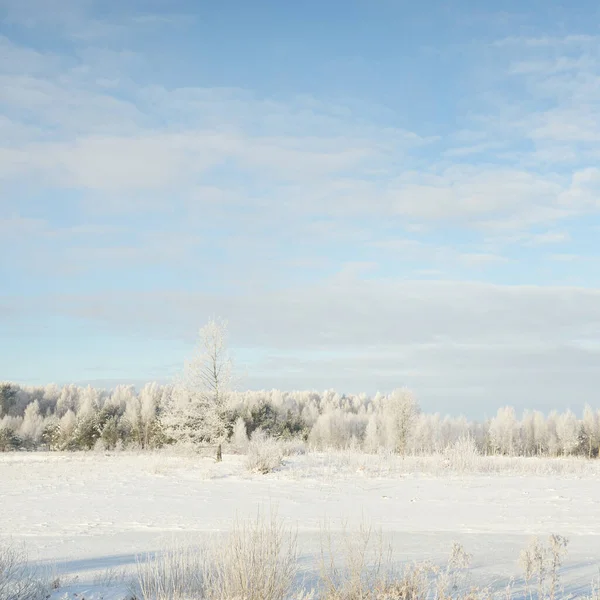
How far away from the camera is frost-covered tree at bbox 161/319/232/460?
3253 centimetres

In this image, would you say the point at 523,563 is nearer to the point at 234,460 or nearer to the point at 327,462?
the point at 327,462

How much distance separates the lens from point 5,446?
55219mm

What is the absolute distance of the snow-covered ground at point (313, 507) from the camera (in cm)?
1045

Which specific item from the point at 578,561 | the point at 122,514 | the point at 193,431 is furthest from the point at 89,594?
the point at 193,431

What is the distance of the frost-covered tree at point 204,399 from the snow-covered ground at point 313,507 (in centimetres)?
149

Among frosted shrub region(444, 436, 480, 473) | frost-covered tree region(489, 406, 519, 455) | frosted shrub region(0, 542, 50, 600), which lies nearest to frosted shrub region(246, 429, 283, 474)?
frosted shrub region(444, 436, 480, 473)

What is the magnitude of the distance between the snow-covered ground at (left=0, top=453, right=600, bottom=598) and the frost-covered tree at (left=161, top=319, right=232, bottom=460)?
149 cm

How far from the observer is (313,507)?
17.5m

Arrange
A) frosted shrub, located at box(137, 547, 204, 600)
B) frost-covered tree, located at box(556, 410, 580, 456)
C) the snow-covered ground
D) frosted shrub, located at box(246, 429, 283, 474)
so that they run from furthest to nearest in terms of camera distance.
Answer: frost-covered tree, located at box(556, 410, 580, 456)
frosted shrub, located at box(246, 429, 283, 474)
the snow-covered ground
frosted shrub, located at box(137, 547, 204, 600)

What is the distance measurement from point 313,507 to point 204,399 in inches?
648

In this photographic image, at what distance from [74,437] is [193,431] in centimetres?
2801

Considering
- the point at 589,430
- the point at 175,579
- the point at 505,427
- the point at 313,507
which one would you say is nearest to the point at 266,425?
the point at 505,427

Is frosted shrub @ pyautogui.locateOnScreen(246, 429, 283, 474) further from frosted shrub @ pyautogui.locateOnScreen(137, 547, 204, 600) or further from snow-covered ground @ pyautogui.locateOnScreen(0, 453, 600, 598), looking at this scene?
frosted shrub @ pyautogui.locateOnScreen(137, 547, 204, 600)

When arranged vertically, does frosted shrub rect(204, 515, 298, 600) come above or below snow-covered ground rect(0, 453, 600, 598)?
above
